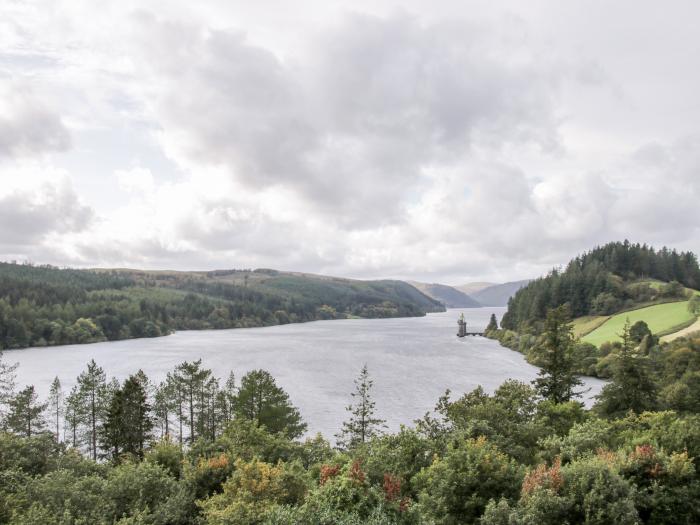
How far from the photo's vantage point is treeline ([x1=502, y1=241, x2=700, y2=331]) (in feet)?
461

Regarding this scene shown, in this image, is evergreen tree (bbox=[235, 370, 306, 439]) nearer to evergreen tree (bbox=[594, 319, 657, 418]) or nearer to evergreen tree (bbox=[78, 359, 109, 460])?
evergreen tree (bbox=[78, 359, 109, 460])

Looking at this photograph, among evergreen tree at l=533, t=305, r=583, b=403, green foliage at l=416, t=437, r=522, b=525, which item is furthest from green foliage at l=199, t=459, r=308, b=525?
evergreen tree at l=533, t=305, r=583, b=403

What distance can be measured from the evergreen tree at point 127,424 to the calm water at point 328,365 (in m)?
19.7

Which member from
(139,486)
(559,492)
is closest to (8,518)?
(139,486)

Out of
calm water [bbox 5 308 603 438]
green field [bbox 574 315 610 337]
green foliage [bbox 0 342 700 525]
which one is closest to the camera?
green foliage [bbox 0 342 700 525]

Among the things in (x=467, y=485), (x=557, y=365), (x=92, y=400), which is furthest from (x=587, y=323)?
(x=467, y=485)

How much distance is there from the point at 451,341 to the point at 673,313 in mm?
69287

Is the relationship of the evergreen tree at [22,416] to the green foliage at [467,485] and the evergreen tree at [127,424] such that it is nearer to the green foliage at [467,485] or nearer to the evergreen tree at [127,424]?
the evergreen tree at [127,424]

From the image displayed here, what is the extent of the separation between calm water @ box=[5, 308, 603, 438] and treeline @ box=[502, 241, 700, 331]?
23491 mm

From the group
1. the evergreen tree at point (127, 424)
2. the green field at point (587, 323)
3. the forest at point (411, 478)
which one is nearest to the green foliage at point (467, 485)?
the forest at point (411, 478)

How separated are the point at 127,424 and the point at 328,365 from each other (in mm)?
62600

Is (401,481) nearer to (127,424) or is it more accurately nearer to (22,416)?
(127,424)

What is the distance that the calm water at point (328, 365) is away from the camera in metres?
71.3

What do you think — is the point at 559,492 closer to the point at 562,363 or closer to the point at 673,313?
the point at 562,363
